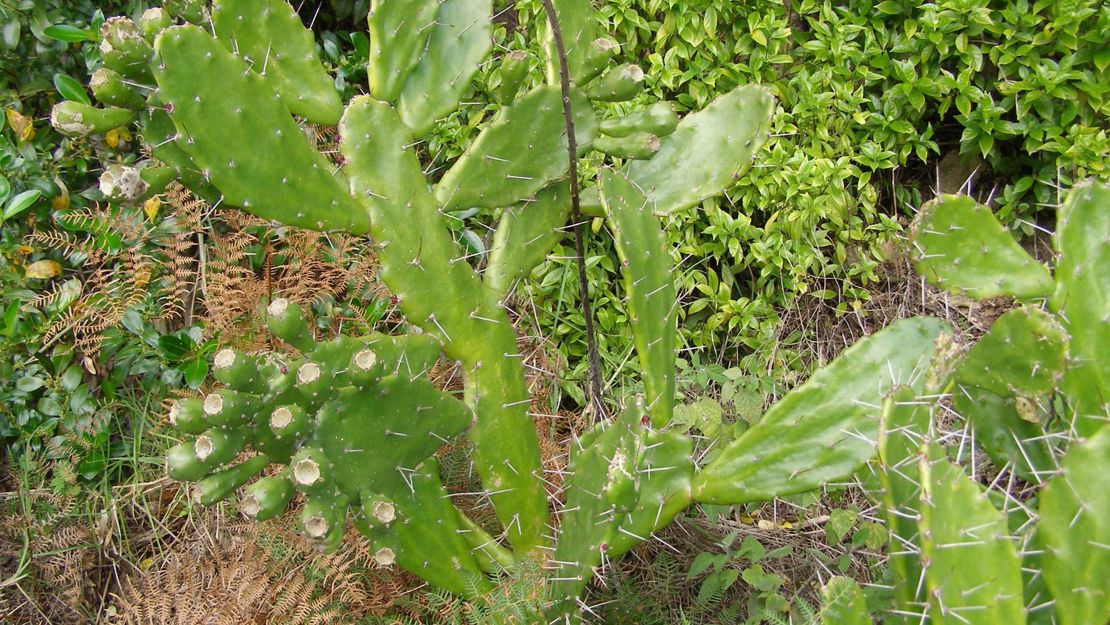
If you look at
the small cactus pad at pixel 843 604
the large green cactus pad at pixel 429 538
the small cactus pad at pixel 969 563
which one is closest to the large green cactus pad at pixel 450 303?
the large green cactus pad at pixel 429 538

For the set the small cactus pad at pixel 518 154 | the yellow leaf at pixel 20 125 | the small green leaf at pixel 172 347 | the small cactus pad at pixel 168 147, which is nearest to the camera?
the small cactus pad at pixel 168 147

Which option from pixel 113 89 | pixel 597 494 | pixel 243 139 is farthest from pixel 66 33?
pixel 597 494

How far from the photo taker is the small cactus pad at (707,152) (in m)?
1.76

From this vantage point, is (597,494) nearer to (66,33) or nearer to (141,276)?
(141,276)

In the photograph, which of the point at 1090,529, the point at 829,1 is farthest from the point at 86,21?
the point at 1090,529

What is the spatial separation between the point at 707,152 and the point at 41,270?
1804mm

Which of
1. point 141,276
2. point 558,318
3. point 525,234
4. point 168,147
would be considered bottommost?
point 558,318

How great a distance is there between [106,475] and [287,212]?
127cm

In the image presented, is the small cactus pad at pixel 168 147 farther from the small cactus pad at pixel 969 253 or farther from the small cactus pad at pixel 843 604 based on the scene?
the small cactus pad at pixel 969 253

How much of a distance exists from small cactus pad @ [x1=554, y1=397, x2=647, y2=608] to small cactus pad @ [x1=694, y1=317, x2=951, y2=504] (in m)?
0.24

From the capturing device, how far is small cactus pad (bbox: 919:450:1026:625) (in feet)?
3.78

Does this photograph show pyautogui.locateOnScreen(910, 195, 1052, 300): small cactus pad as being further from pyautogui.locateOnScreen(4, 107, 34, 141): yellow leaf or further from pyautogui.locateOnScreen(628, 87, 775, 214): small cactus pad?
pyautogui.locateOnScreen(4, 107, 34, 141): yellow leaf

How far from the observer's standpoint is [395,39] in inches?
61.5

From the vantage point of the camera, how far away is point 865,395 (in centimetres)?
158
